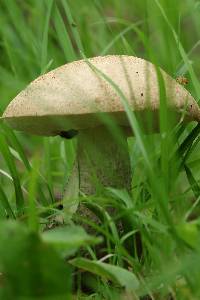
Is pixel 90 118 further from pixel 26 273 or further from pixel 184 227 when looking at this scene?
pixel 26 273

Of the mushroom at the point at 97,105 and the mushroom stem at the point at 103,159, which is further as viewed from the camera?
the mushroom stem at the point at 103,159

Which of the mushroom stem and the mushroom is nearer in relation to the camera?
the mushroom

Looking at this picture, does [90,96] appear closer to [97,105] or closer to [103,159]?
[97,105]

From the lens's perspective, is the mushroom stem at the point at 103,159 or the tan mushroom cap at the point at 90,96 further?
the mushroom stem at the point at 103,159

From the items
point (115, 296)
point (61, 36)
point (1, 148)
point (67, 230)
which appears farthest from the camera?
point (61, 36)

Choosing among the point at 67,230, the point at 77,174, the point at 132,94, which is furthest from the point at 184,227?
the point at 77,174
